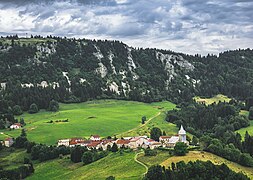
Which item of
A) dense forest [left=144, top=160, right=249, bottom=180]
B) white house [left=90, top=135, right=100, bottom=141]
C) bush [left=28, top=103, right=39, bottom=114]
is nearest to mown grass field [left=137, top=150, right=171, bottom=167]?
dense forest [left=144, top=160, right=249, bottom=180]

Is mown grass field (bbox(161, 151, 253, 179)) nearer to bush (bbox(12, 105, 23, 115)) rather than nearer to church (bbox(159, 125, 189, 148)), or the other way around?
church (bbox(159, 125, 189, 148))

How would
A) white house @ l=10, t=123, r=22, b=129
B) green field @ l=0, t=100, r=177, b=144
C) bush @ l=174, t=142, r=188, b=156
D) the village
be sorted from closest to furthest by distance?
1. bush @ l=174, t=142, r=188, b=156
2. the village
3. green field @ l=0, t=100, r=177, b=144
4. white house @ l=10, t=123, r=22, b=129

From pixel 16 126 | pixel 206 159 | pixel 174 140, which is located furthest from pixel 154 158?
pixel 16 126

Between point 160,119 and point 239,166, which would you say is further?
point 160,119

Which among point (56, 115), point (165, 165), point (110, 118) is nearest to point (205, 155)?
point (165, 165)

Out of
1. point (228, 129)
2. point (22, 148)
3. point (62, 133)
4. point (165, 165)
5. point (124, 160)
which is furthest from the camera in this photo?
point (228, 129)

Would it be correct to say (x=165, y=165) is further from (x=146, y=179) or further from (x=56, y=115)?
(x=56, y=115)
